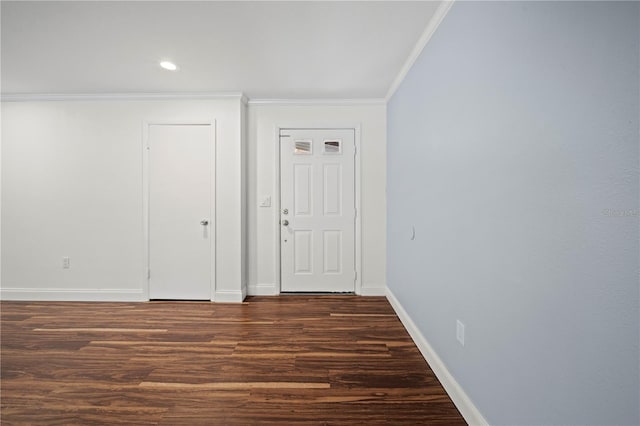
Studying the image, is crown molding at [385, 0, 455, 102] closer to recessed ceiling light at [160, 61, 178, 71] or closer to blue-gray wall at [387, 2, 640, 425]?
blue-gray wall at [387, 2, 640, 425]

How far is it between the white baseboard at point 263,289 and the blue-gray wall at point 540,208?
2.19m

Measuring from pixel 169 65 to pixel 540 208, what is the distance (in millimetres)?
3060

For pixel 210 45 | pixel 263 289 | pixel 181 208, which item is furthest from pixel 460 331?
pixel 181 208

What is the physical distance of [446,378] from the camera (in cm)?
179

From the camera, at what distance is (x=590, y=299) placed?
2.72 feet

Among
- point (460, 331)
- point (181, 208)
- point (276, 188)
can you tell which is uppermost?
point (276, 188)

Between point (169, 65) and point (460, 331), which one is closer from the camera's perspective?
point (460, 331)

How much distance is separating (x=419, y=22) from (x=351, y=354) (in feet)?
8.03

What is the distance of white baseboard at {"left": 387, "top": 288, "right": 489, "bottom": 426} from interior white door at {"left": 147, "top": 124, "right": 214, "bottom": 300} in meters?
2.34

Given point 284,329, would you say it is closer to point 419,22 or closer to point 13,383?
point 13,383

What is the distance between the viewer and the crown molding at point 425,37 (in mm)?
1843

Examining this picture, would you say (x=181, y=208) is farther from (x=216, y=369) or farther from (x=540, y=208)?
(x=540, y=208)

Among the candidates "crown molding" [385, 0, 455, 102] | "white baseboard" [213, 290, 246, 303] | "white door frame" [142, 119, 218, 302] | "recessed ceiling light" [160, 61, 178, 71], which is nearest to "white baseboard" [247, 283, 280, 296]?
"white baseboard" [213, 290, 246, 303]

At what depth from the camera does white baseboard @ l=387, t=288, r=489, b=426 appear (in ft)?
4.89
